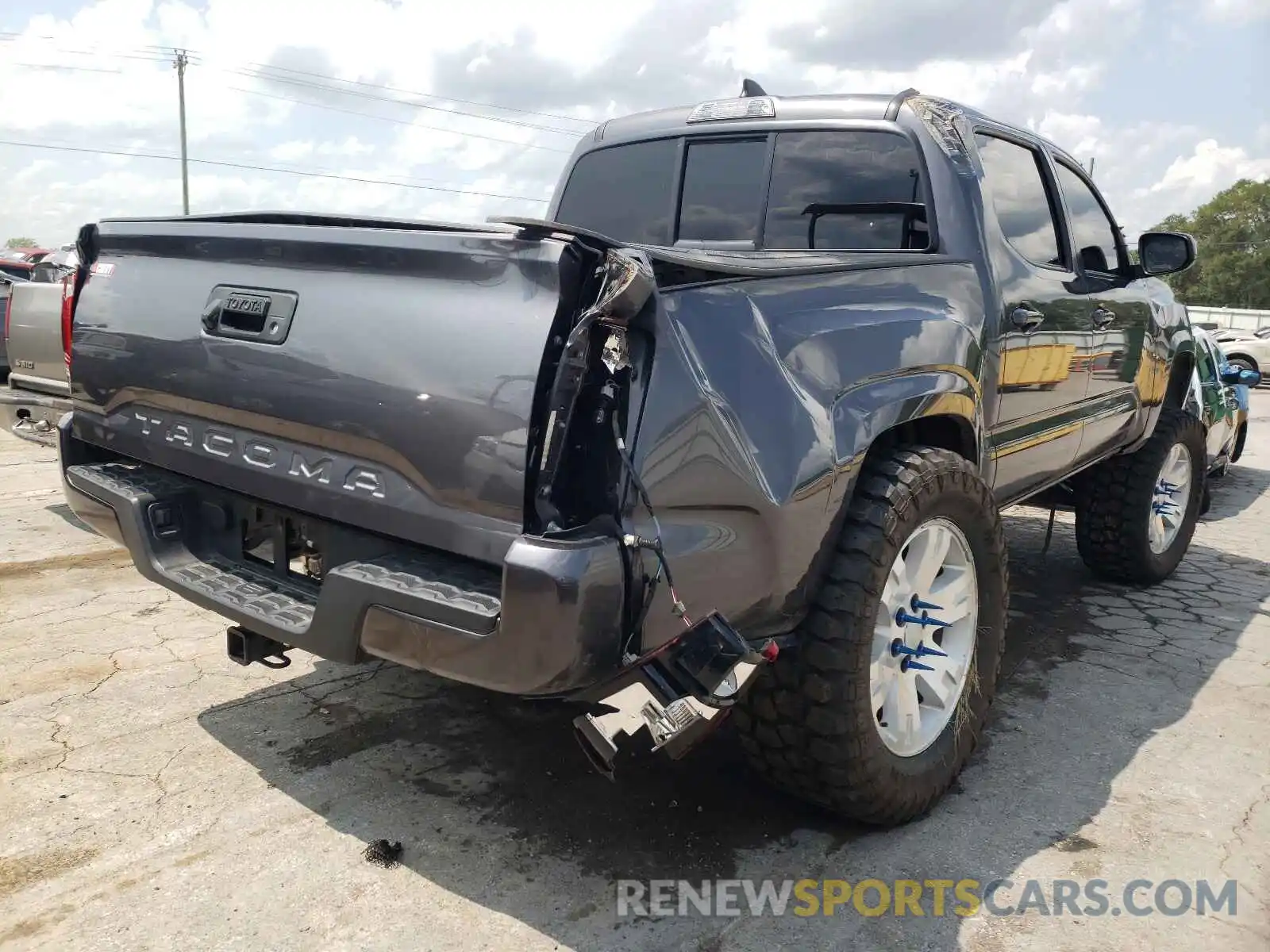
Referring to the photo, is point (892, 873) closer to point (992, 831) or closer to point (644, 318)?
point (992, 831)

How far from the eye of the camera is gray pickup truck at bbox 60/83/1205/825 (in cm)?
195

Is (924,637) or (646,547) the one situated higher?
(646,547)

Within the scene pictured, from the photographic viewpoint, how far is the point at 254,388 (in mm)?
2373

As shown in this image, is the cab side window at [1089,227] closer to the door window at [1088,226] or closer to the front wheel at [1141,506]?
the door window at [1088,226]

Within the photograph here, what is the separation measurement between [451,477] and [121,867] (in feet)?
4.32


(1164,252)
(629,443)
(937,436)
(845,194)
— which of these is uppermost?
(845,194)

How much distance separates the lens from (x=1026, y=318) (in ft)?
11.2

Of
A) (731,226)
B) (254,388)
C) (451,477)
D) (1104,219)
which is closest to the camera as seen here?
(451,477)

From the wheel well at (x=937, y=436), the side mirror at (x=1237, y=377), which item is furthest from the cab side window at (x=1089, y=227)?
the side mirror at (x=1237, y=377)

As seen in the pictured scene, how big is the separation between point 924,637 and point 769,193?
1743 millimetres

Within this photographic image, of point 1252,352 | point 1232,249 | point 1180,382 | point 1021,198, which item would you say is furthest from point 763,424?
point 1232,249

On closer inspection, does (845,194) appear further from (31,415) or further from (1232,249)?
(1232,249)

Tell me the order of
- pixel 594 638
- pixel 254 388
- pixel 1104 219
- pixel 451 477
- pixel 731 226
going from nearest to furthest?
pixel 594 638, pixel 451 477, pixel 254 388, pixel 731 226, pixel 1104 219

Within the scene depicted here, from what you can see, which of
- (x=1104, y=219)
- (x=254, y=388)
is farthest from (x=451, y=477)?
(x=1104, y=219)
